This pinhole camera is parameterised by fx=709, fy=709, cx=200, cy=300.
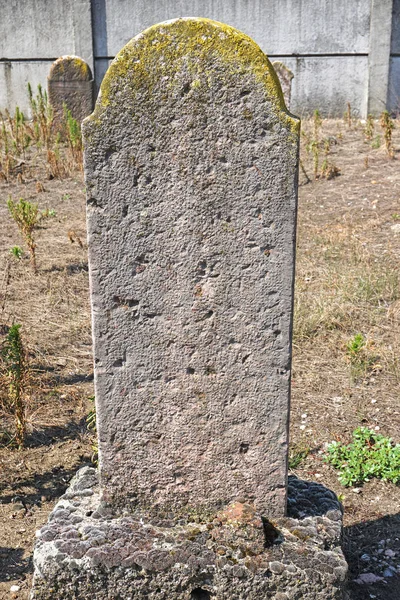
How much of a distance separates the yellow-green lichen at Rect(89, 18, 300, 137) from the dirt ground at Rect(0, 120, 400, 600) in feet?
6.79

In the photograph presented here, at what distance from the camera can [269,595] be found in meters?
2.45

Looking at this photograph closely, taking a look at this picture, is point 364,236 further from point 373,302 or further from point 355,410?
point 355,410

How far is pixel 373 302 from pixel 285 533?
316 cm

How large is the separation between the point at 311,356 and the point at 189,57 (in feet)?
9.62

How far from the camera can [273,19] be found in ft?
40.0

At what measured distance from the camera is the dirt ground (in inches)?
132

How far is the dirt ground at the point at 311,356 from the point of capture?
132 inches

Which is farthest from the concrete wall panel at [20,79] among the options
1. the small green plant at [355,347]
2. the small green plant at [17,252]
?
the small green plant at [355,347]

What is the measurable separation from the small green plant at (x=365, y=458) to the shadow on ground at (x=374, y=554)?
0.29 m

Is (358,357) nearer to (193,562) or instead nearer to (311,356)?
(311,356)

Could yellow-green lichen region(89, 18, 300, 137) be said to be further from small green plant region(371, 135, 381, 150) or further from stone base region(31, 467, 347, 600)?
small green plant region(371, 135, 381, 150)

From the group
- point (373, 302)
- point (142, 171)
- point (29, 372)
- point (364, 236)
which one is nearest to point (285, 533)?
point (142, 171)

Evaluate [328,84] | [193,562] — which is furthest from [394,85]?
[193,562]

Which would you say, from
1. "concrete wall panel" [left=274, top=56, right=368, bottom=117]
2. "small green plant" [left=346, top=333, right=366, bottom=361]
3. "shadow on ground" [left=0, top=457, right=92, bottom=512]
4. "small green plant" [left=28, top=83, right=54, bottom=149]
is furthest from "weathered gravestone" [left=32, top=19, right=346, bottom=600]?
"concrete wall panel" [left=274, top=56, right=368, bottom=117]
